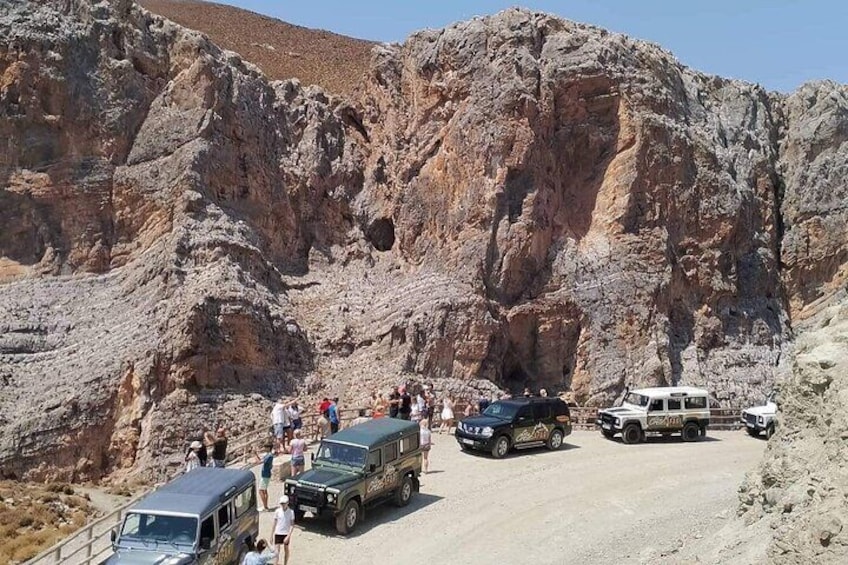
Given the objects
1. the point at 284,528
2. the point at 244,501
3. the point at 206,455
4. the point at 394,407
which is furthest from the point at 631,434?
the point at 244,501

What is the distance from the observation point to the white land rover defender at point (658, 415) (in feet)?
87.1

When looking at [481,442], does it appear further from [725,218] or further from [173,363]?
[725,218]

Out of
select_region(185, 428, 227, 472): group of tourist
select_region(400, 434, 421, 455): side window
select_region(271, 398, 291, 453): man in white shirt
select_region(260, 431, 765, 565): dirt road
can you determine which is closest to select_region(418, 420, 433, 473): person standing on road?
select_region(260, 431, 765, 565): dirt road

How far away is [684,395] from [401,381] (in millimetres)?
11099

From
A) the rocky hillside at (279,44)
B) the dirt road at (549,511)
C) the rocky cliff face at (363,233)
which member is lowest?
the dirt road at (549,511)

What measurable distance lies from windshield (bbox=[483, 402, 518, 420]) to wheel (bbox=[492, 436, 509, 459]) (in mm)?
696

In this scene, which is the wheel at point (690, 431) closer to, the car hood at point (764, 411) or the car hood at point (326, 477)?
the car hood at point (764, 411)

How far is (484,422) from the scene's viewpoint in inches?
949

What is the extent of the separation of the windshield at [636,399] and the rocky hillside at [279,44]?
3573cm

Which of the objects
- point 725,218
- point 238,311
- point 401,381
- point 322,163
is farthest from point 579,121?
point 238,311

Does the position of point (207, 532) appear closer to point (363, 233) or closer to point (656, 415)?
point (656, 415)

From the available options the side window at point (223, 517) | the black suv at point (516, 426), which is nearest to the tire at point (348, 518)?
the side window at point (223, 517)

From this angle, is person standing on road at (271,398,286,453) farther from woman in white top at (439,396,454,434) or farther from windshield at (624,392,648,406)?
windshield at (624,392,648,406)

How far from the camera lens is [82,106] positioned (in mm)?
34562
